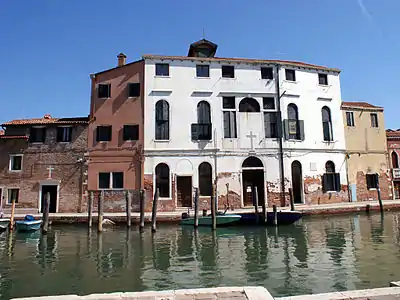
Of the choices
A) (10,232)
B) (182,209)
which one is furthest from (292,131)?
(10,232)

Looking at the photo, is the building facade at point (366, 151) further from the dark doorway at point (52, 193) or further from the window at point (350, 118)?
the dark doorway at point (52, 193)

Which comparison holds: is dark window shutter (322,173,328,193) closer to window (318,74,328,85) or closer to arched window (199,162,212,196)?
window (318,74,328,85)

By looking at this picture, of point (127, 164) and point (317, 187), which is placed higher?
point (127, 164)

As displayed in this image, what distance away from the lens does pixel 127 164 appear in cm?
1741

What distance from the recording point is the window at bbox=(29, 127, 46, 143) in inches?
693

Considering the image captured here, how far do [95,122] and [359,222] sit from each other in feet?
46.9

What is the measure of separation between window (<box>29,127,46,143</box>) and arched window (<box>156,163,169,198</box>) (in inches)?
258

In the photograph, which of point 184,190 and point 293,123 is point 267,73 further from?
point 184,190

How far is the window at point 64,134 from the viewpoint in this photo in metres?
17.6

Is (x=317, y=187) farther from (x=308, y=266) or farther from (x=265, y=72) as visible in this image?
(x=308, y=266)

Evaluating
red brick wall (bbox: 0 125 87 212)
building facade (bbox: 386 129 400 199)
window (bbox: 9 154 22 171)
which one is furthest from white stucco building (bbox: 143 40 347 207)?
window (bbox: 9 154 22 171)

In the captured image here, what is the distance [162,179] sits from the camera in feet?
57.6

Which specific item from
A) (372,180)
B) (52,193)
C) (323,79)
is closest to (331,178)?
(372,180)

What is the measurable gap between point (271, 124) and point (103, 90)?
985 cm
